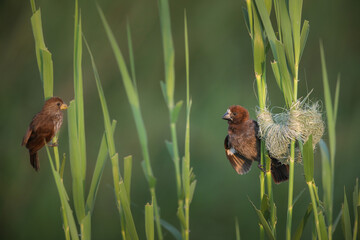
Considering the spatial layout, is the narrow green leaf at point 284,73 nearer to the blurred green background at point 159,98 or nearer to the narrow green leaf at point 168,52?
the narrow green leaf at point 168,52

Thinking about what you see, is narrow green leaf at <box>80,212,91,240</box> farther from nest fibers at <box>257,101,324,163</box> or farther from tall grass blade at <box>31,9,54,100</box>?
nest fibers at <box>257,101,324,163</box>

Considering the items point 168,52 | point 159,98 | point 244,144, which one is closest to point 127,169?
point 168,52

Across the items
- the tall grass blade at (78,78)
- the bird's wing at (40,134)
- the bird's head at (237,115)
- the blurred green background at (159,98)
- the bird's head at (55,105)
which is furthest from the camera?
the blurred green background at (159,98)

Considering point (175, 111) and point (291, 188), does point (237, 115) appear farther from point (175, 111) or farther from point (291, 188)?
point (175, 111)

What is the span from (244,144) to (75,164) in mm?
882

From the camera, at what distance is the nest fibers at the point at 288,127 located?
1.48 m

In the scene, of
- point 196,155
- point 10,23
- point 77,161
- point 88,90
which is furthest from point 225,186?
point 77,161

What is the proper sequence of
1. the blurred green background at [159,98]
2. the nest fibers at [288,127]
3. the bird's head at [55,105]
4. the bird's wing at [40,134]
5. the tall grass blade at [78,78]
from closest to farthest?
the tall grass blade at [78,78]
the nest fibers at [288,127]
the bird's wing at [40,134]
the bird's head at [55,105]
the blurred green background at [159,98]

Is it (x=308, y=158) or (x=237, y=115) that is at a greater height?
(x=237, y=115)

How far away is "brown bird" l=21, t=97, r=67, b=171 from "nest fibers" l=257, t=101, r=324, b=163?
82 centimetres

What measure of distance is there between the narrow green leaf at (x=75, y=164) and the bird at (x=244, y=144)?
84 cm

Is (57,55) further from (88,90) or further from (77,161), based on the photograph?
(77,161)

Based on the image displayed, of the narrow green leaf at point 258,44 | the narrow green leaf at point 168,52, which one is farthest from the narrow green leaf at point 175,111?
the narrow green leaf at point 258,44

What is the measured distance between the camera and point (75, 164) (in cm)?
137
